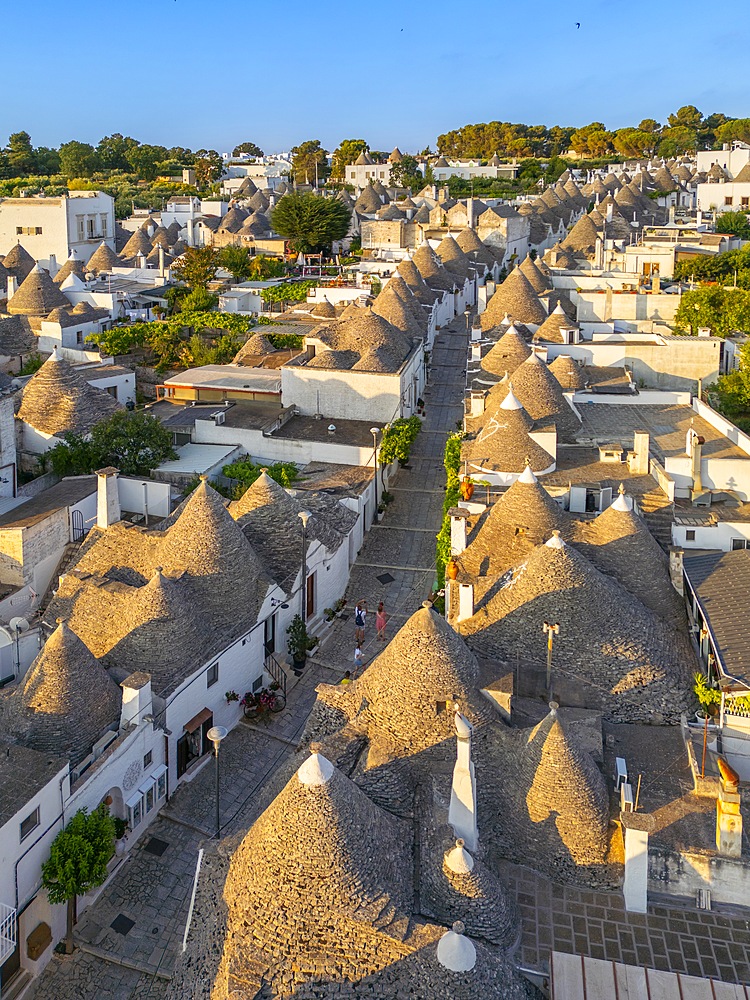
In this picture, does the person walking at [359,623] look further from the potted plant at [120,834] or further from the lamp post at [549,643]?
the potted plant at [120,834]

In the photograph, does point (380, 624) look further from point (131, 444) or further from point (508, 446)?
point (131, 444)

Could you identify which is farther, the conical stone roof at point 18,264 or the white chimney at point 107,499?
the conical stone roof at point 18,264

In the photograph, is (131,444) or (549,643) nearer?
(549,643)

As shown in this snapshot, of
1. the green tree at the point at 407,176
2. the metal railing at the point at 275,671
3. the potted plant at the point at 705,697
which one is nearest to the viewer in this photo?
the potted plant at the point at 705,697

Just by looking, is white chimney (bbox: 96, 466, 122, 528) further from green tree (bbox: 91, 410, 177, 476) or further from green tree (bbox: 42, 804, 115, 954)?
green tree (bbox: 42, 804, 115, 954)

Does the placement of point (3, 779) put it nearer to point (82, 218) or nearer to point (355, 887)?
point (355, 887)

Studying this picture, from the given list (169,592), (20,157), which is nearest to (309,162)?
(20,157)

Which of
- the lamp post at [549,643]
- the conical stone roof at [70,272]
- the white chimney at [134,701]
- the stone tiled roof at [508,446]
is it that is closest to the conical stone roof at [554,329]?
the stone tiled roof at [508,446]
